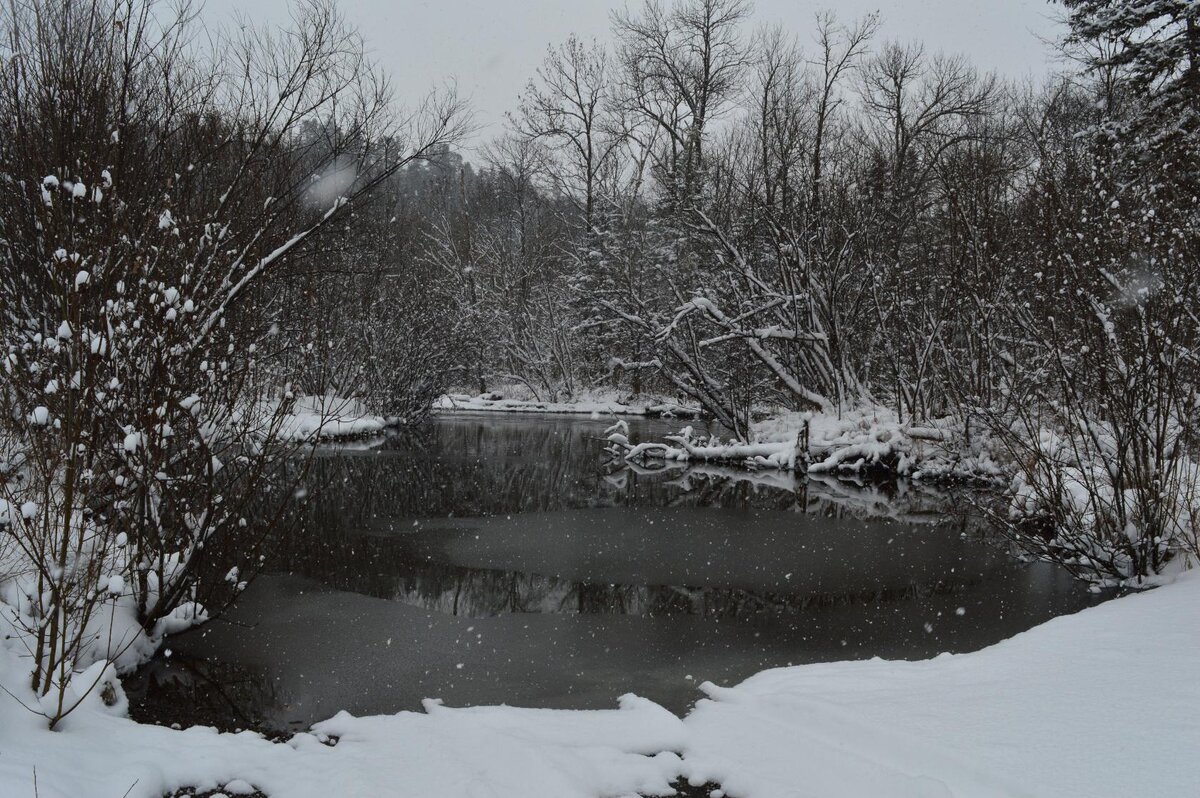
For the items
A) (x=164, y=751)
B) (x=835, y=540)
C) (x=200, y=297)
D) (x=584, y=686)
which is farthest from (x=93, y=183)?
(x=835, y=540)

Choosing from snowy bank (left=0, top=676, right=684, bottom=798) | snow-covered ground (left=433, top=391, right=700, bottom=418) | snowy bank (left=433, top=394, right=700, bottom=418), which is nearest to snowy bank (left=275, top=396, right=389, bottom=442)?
snow-covered ground (left=433, top=391, right=700, bottom=418)

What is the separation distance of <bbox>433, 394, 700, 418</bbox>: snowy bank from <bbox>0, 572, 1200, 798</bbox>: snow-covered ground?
23531mm

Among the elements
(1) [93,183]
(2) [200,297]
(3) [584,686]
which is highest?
(1) [93,183]

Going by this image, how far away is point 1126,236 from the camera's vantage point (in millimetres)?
7969

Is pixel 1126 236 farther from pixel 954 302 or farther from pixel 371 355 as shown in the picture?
pixel 371 355

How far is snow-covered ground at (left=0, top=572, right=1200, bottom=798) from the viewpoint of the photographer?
3.03m

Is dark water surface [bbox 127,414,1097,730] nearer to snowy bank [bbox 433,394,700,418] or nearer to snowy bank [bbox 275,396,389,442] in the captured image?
snowy bank [bbox 275,396,389,442]

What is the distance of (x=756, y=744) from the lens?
→ 12.5 ft

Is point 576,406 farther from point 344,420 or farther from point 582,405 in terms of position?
point 344,420

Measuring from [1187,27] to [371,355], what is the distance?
60.6 ft

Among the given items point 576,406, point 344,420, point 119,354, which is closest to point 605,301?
point 344,420

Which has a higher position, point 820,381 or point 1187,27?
point 1187,27

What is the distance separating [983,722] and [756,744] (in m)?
1.07

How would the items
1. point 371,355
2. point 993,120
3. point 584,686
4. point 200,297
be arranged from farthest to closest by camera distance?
point 993,120, point 371,355, point 200,297, point 584,686
